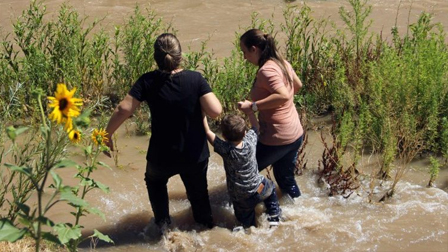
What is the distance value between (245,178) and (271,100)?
22.6 inches

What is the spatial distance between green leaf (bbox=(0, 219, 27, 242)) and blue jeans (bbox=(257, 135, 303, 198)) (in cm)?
210

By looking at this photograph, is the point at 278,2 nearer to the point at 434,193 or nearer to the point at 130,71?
the point at 130,71

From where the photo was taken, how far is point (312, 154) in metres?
6.27

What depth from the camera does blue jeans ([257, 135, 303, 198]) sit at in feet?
16.0

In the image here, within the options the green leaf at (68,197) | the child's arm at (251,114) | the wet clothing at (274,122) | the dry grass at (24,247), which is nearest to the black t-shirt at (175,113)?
the child's arm at (251,114)

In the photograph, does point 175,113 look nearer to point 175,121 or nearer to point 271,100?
point 175,121

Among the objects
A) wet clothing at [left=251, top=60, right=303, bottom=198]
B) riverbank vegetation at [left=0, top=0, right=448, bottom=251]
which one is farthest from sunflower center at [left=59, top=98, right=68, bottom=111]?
riverbank vegetation at [left=0, top=0, right=448, bottom=251]

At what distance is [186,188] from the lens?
4809mm

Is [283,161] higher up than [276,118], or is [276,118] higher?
[276,118]

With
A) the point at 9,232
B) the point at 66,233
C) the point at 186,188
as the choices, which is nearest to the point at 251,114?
the point at 186,188

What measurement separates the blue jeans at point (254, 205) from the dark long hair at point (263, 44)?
0.79m

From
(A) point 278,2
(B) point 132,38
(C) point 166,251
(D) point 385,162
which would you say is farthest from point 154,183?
(A) point 278,2

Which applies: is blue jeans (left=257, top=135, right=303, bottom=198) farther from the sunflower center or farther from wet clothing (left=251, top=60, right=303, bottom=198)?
the sunflower center

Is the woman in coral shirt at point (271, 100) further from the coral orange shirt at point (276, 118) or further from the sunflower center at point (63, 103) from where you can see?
the sunflower center at point (63, 103)
